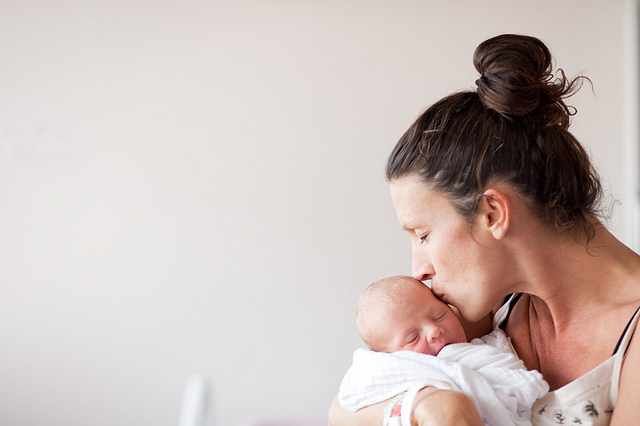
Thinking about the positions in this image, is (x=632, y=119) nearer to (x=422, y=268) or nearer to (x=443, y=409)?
(x=422, y=268)

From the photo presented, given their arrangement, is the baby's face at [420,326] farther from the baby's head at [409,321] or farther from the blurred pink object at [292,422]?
the blurred pink object at [292,422]

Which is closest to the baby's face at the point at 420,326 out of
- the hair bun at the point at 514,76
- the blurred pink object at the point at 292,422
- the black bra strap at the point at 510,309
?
the black bra strap at the point at 510,309

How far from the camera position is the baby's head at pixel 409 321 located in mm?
1324

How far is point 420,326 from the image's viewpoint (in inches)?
52.5

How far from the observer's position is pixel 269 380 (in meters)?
3.04

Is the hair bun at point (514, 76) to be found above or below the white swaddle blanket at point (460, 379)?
above

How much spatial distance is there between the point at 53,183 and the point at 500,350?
2389mm

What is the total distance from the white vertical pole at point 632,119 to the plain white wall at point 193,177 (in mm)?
508

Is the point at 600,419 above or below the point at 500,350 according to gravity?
below

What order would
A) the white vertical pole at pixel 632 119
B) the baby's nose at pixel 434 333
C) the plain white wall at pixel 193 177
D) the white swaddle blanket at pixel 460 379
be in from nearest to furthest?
1. the white swaddle blanket at pixel 460 379
2. the baby's nose at pixel 434 333
3. the white vertical pole at pixel 632 119
4. the plain white wall at pixel 193 177

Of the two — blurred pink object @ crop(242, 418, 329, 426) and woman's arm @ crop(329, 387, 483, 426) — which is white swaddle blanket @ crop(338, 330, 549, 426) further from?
blurred pink object @ crop(242, 418, 329, 426)

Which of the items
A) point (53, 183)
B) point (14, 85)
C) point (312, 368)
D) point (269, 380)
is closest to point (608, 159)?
point (312, 368)

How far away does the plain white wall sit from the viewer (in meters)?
2.99

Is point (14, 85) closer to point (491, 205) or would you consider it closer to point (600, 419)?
point (491, 205)
